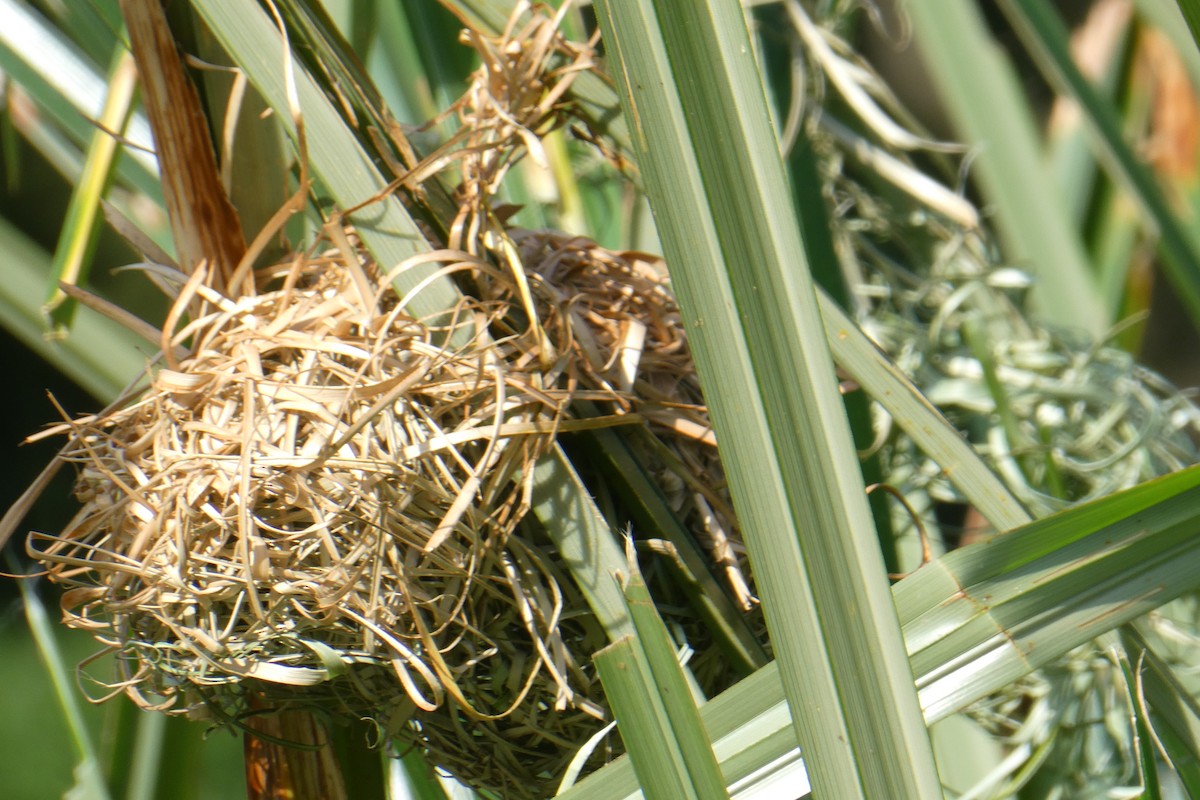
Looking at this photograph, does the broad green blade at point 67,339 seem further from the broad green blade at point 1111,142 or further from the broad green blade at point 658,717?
the broad green blade at point 1111,142

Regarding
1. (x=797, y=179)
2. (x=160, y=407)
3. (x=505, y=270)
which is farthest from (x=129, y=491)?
(x=797, y=179)

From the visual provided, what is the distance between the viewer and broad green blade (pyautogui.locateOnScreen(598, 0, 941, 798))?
0.66 ft

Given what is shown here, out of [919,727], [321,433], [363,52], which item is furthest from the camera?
[363,52]

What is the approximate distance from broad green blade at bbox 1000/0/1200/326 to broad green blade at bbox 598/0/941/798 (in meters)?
0.54

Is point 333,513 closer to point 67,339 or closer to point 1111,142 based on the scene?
point 67,339

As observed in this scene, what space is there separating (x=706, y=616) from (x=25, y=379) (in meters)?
1.40

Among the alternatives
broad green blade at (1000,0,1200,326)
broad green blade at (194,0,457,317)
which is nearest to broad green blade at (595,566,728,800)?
broad green blade at (194,0,457,317)

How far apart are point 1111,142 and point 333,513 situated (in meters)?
0.57

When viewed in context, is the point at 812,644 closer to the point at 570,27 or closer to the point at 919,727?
the point at 919,727

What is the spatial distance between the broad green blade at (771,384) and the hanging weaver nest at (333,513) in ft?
0.34

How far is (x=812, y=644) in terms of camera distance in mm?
205

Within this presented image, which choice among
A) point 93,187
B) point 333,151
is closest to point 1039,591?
point 333,151

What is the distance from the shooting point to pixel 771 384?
21 centimetres

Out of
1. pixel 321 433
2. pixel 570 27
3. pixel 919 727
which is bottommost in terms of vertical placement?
pixel 919 727
